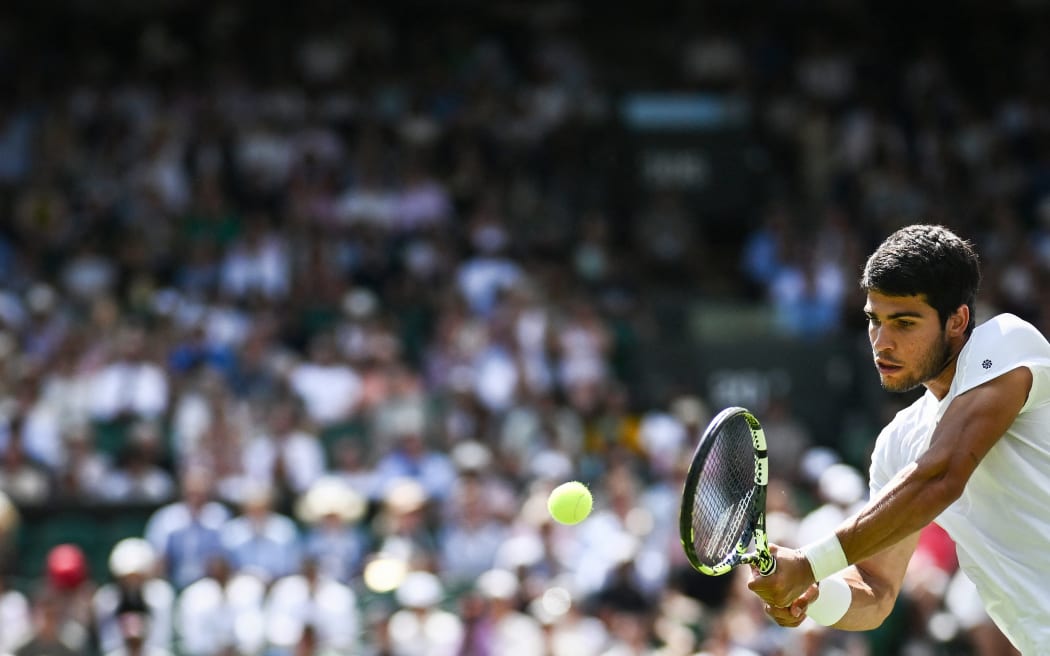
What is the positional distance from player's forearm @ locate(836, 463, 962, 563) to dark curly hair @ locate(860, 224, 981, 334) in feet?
1.41

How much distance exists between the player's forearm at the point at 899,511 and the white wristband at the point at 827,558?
17 millimetres

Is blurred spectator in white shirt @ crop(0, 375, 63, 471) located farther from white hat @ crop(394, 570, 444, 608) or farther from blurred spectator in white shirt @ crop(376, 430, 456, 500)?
white hat @ crop(394, 570, 444, 608)

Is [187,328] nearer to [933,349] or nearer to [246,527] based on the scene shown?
[246,527]

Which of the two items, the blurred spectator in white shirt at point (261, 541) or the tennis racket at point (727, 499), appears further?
the blurred spectator in white shirt at point (261, 541)

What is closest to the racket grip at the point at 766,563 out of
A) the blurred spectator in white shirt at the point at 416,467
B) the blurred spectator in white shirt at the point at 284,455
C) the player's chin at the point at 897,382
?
the player's chin at the point at 897,382

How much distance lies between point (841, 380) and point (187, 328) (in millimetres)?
5537

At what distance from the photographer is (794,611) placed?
3.91 metres

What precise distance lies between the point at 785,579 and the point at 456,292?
9.02 metres

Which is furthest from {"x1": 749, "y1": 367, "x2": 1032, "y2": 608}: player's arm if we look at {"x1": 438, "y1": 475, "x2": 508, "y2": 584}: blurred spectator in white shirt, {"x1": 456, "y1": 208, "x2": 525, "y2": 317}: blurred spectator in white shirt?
{"x1": 456, "y1": 208, "x2": 525, "y2": 317}: blurred spectator in white shirt

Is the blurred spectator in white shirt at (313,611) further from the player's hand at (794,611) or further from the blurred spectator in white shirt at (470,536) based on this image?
the player's hand at (794,611)

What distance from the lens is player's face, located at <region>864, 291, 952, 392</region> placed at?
3.77 m

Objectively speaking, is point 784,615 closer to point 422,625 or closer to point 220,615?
point 422,625

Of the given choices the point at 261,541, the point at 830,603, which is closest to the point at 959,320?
the point at 830,603

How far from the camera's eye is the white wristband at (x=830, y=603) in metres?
3.99
